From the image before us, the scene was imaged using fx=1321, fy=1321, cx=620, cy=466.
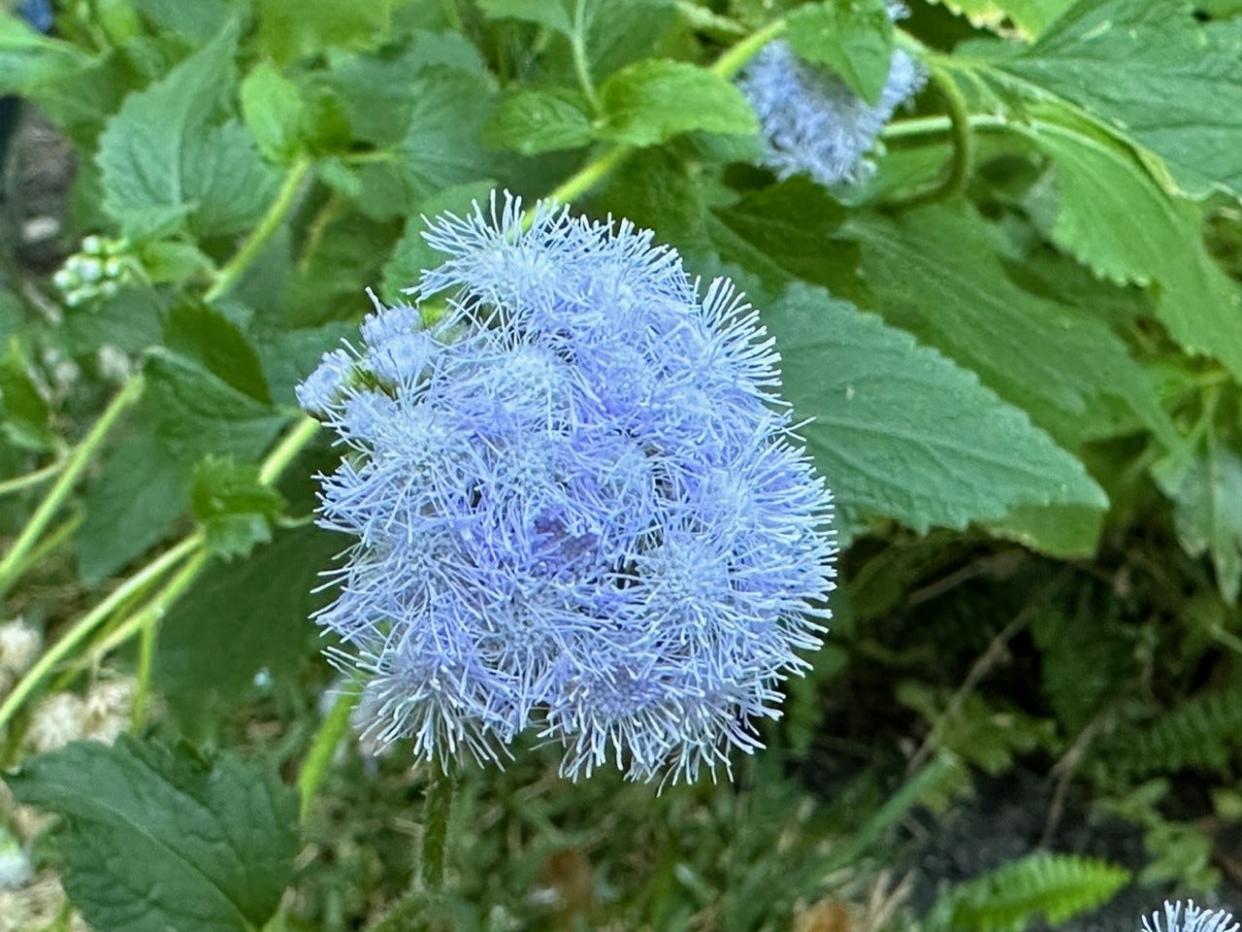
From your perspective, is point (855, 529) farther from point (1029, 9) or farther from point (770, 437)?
point (1029, 9)

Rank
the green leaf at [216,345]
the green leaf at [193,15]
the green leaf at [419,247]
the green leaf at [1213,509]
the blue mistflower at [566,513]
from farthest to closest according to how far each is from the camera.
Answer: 1. the green leaf at [1213,509]
2. the green leaf at [193,15]
3. the green leaf at [216,345]
4. the green leaf at [419,247]
5. the blue mistflower at [566,513]

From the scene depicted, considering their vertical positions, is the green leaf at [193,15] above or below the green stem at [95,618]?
above

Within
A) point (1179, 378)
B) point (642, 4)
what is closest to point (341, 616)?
point (642, 4)

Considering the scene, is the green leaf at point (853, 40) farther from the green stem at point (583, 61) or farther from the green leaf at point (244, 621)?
the green leaf at point (244, 621)

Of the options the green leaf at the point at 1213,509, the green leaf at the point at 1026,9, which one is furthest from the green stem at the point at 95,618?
the green leaf at the point at 1213,509

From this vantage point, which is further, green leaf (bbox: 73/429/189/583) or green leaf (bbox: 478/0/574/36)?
green leaf (bbox: 73/429/189/583)

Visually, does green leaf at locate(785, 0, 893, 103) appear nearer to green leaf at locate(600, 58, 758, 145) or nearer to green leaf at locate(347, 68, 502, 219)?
green leaf at locate(600, 58, 758, 145)

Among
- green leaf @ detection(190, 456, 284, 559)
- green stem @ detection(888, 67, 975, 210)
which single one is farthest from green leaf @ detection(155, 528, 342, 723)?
green stem @ detection(888, 67, 975, 210)

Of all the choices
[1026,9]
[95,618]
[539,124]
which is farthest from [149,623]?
[1026,9]
